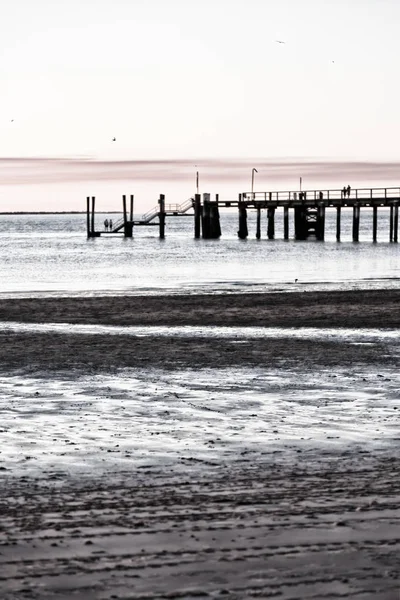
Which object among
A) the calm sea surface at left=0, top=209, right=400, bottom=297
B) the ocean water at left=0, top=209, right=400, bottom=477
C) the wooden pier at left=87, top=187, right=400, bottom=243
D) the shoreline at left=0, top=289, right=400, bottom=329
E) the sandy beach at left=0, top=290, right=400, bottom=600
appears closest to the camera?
the sandy beach at left=0, top=290, right=400, bottom=600

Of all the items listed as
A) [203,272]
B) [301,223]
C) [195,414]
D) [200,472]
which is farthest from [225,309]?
[301,223]

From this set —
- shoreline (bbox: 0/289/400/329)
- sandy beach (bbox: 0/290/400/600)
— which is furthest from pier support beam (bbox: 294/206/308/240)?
sandy beach (bbox: 0/290/400/600)

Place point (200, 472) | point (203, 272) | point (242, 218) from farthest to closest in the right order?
point (242, 218), point (203, 272), point (200, 472)

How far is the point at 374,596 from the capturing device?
467cm

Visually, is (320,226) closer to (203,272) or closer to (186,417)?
(203,272)

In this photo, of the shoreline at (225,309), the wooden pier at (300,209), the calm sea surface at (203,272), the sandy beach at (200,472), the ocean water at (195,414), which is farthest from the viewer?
the wooden pier at (300,209)

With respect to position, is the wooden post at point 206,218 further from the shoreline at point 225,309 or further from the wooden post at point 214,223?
the shoreline at point 225,309

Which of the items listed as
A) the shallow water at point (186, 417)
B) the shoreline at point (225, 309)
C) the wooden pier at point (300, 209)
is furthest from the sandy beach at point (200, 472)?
the wooden pier at point (300, 209)

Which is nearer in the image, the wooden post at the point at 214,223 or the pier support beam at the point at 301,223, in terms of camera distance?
the pier support beam at the point at 301,223

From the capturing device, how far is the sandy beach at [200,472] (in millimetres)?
5043

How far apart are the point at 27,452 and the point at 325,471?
244 centimetres

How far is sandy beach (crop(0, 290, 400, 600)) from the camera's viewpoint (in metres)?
5.04

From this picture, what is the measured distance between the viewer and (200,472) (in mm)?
7516

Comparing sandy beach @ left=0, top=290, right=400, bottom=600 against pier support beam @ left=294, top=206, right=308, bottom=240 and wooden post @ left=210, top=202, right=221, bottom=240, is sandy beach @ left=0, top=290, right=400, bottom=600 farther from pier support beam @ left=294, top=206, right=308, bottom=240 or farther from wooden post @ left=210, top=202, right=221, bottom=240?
wooden post @ left=210, top=202, right=221, bottom=240
